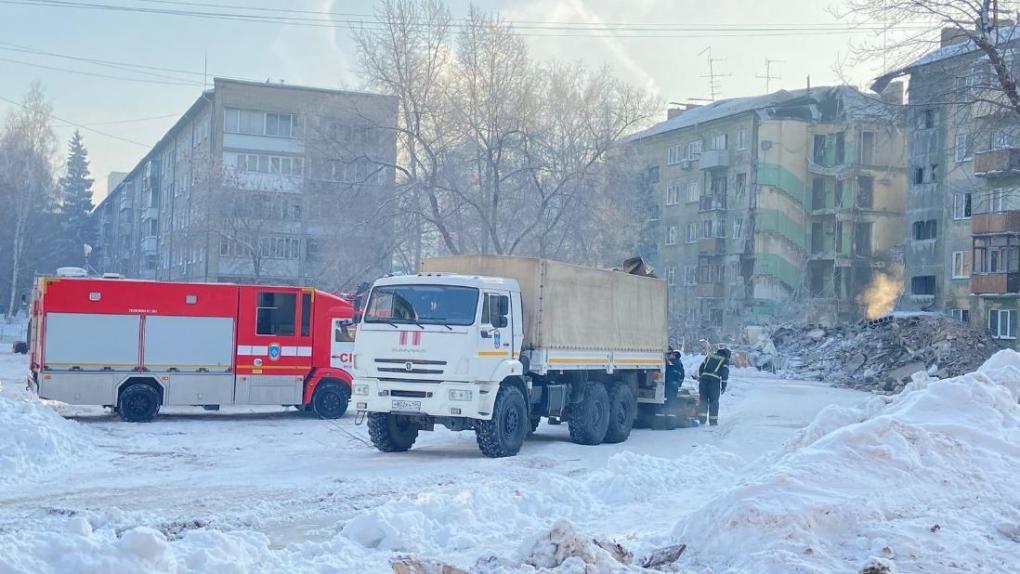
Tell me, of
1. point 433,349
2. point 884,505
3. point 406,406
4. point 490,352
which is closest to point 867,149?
point 490,352

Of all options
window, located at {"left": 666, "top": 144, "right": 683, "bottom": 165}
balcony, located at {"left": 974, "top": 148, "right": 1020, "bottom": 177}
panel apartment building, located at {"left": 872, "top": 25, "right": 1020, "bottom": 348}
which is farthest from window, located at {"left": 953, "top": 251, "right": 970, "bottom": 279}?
window, located at {"left": 666, "top": 144, "right": 683, "bottom": 165}

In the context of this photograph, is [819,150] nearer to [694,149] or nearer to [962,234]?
[694,149]

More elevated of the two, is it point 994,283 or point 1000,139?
point 1000,139

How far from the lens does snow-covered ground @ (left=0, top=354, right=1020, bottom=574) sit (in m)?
7.86

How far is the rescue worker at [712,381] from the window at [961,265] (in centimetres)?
3398

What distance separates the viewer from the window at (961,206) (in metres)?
52.6

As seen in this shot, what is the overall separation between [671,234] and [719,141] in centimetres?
802

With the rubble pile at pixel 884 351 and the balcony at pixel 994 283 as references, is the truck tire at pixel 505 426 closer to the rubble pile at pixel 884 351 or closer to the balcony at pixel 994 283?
the rubble pile at pixel 884 351

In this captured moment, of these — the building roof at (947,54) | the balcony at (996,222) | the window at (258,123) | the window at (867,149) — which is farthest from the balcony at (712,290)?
the building roof at (947,54)

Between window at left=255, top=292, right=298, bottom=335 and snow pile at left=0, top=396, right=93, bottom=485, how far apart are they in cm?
579

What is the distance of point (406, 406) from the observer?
16094 mm

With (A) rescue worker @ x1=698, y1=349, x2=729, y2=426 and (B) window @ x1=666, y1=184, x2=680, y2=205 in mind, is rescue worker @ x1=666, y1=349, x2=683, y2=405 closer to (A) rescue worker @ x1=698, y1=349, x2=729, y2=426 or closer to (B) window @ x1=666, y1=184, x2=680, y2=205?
(A) rescue worker @ x1=698, y1=349, x2=729, y2=426

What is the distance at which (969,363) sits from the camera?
1565 inches

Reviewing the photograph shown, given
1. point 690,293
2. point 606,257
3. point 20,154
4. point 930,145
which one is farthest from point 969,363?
point 20,154
